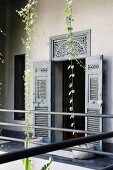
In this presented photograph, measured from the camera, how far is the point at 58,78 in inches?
255

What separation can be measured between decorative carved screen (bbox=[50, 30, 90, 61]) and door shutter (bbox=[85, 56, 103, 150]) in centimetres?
37

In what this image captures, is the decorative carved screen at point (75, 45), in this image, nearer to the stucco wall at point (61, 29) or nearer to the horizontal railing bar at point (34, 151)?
the stucco wall at point (61, 29)

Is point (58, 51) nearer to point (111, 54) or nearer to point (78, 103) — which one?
point (111, 54)

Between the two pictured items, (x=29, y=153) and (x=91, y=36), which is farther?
(x=91, y=36)

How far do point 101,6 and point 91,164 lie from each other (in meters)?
2.74

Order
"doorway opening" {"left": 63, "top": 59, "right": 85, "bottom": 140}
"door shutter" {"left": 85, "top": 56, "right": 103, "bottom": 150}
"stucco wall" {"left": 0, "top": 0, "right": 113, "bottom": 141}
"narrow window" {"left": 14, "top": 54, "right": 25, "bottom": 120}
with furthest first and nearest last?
"narrow window" {"left": 14, "top": 54, "right": 25, "bottom": 120} < "doorway opening" {"left": 63, "top": 59, "right": 85, "bottom": 140} < "stucco wall" {"left": 0, "top": 0, "right": 113, "bottom": 141} < "door shutter" {"left": 85, "top": 56, "right": 103, "bottom": 150}

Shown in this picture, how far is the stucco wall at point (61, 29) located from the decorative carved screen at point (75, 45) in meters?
0.11

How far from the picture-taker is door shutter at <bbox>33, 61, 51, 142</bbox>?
242 inches

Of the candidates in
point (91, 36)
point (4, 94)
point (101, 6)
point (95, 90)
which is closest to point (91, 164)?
point (95, 90)

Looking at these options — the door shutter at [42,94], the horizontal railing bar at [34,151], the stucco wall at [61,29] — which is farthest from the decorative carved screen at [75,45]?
the horizontal railing bar at [34,151]

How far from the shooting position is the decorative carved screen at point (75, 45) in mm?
5676

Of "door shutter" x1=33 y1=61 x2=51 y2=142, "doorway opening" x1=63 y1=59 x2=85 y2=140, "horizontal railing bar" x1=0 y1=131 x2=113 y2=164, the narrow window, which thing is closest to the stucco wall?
the narrow window

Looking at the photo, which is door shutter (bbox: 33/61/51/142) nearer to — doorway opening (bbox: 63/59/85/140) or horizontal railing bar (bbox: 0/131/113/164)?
doorway opening (bbox: 63/59/85/140)

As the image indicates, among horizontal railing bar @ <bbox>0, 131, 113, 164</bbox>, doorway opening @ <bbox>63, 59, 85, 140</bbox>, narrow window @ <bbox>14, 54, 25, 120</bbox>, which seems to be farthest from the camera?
narrow window @ <bbox>14, 54, 25, 120</bbox>
